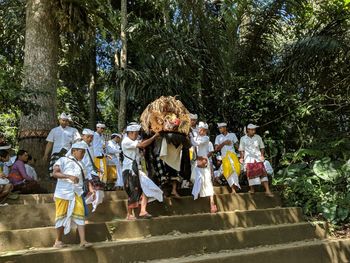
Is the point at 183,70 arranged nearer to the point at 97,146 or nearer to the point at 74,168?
the point at 97,146

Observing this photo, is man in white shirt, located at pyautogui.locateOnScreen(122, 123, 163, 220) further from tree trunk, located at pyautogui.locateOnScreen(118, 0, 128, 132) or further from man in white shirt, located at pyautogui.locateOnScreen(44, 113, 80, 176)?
tree trunk, located at pyautogui.locateOnScreen(118, 0, 128, 132)

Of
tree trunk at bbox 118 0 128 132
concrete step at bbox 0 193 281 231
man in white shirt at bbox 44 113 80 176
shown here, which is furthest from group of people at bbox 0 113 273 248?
tree trunk at bbox 118 0 128 132

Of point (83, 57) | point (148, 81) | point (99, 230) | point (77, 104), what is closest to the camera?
point (99, 230)

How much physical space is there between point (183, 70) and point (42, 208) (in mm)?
5700

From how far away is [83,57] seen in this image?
559 inches

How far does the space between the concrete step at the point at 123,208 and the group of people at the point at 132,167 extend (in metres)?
0.19

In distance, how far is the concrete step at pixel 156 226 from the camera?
206 inches

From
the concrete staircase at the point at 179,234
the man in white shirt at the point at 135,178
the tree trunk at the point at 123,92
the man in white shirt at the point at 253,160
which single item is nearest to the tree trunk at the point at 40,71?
the tree trunk at the point at 123,92

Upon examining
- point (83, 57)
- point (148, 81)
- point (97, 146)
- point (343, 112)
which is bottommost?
point (97, 146)

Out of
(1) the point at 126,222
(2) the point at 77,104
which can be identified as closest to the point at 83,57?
(2) the point at 77,104

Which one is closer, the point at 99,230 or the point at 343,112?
the point at 99,230

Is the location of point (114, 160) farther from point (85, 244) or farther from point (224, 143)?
point (85, 244)


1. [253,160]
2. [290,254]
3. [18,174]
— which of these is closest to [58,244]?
[18,174]

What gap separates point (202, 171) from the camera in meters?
7.37
